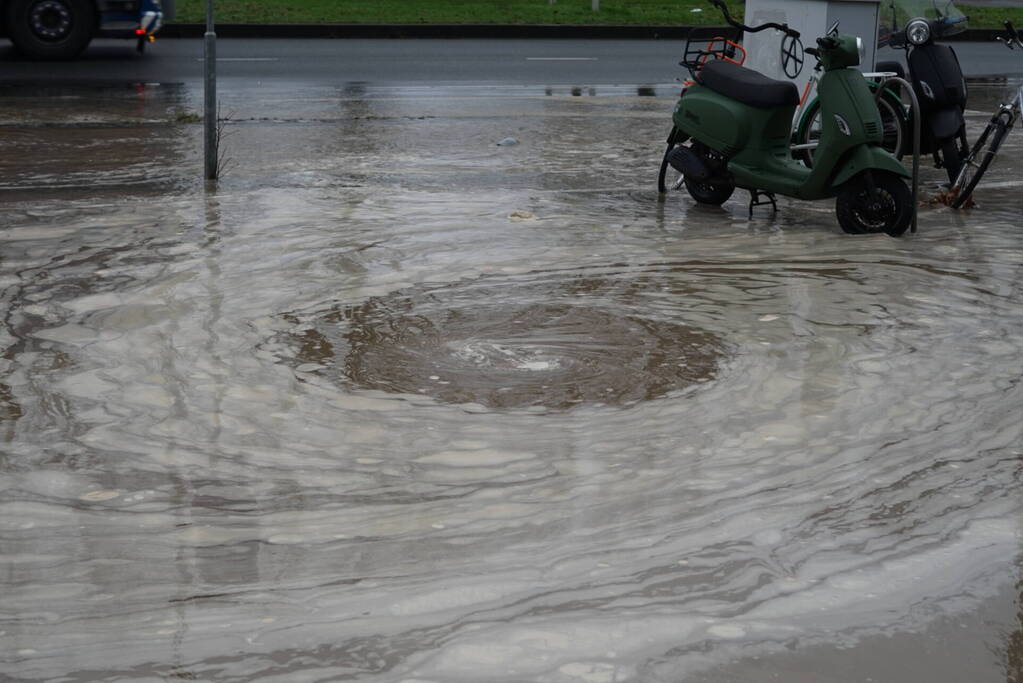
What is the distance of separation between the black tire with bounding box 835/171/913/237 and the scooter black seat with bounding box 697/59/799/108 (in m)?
0.61

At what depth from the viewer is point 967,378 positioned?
4891 mm

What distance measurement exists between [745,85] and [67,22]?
10317mm

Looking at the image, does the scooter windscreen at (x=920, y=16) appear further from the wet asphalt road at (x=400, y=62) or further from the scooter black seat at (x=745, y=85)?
the wet asphalt road at (x=400, y=62)

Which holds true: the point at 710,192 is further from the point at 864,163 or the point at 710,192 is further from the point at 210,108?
the point at 210,108

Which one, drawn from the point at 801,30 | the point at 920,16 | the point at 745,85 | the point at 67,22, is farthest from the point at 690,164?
the point at 67,22

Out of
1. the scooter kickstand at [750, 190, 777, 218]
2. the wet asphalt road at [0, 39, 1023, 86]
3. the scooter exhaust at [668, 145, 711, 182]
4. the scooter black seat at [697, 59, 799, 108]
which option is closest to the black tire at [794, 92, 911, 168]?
the scooter kickstand at [750, 190, 777, 218]

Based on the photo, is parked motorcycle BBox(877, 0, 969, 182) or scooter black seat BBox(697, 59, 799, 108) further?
parked motorcycle BBox(877, 0, 969, 182)

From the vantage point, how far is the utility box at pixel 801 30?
9.70m

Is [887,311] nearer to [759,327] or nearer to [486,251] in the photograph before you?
[759,327]

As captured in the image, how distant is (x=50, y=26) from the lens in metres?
15.8

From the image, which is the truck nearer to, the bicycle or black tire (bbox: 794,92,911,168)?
black tire (bbox: 794,92,911,168)

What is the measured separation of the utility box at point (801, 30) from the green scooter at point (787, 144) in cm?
175

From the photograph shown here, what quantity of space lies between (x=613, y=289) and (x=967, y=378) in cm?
163

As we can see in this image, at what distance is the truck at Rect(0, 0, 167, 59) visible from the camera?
1563 centimetres
